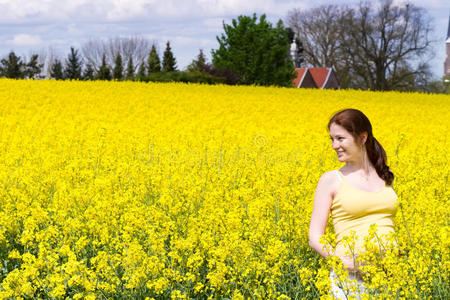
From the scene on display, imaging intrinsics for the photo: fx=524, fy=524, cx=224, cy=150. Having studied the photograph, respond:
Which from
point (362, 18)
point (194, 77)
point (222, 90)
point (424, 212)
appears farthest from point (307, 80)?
point (424, 212)

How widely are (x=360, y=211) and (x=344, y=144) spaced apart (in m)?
0.40

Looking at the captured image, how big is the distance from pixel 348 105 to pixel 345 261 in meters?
18.2

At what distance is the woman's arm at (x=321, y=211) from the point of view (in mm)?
3010

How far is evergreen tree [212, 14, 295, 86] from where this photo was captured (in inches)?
1764

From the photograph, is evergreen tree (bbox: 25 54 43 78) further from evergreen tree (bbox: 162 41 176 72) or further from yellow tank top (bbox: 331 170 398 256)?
yellow tank top (bbox: 331 170 398 256)

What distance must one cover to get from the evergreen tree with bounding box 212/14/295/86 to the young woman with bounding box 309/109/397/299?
40.8 meters

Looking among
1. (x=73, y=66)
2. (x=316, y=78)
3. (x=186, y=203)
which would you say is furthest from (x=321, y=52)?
(x=186, y=203)

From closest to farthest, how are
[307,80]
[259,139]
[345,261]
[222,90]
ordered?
[345,261] < [259,139] < [222,90] < [307,80]

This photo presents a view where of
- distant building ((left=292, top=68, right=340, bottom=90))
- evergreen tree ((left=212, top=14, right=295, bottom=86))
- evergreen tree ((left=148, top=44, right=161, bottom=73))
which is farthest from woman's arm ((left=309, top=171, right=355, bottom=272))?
evergreen tree ((left=148, top=44, right=161, bottom=73))

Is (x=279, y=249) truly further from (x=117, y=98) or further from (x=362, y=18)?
(x=362, y=18)

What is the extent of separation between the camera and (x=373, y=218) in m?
3.09

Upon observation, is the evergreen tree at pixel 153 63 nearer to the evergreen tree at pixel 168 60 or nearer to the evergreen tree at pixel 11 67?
the evergreen tree at pixel 168 60

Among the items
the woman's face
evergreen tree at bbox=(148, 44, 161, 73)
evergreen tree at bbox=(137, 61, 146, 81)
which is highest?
evergreen tree at bbox=(148, 44, 161, 73)

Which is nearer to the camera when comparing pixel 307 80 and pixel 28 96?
pixel 28 96
